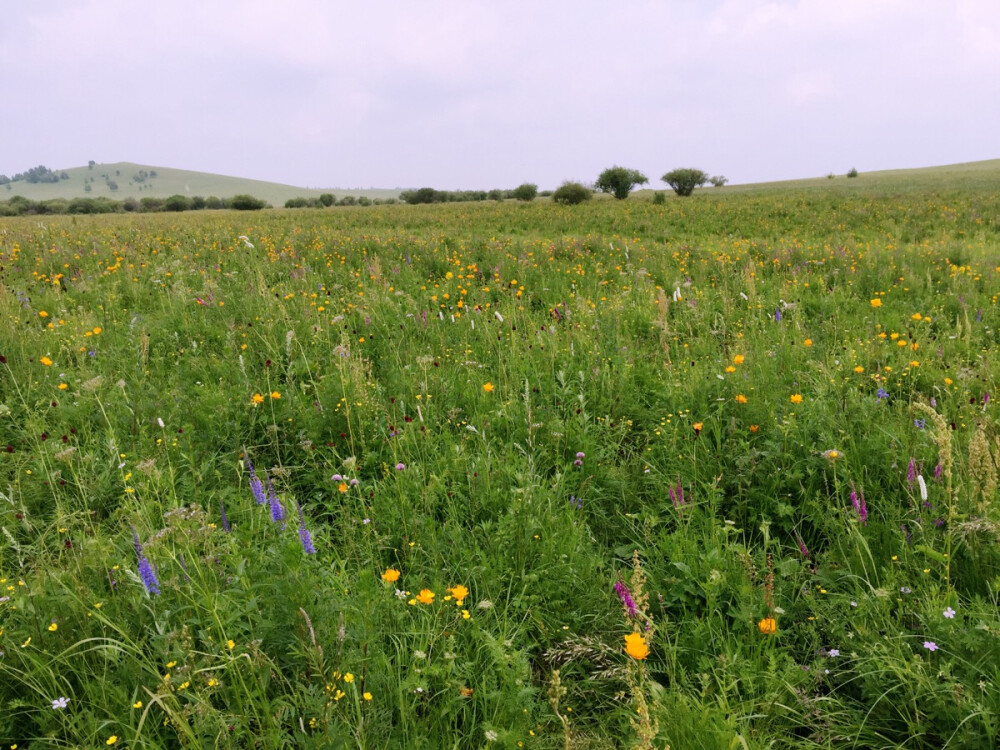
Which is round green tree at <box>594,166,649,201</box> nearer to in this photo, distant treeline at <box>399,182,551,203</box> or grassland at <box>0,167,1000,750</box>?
distant treeline at <box>399,182,551,203</box>

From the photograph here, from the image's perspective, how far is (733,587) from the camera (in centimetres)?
223

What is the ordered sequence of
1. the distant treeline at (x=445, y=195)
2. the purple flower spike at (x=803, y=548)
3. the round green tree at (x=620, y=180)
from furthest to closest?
the distant treeline at (x=445, y=195)
the round green tree at (x=620, y=180)
the purple flower spike at (x=803, y=548)

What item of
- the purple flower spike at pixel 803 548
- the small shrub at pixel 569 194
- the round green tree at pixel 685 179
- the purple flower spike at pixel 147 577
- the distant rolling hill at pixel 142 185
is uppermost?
the distant rolling hill at pixel 142 185

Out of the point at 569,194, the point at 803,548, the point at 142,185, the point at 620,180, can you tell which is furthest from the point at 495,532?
the point at 142,185

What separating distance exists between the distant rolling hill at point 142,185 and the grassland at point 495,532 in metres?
134

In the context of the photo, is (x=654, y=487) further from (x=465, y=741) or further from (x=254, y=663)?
(x=254, y=663)

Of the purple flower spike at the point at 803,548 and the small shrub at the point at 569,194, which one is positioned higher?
the small shrub at the point at 569,194

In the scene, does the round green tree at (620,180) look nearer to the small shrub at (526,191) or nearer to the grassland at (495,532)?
the small shrub at (526,191)

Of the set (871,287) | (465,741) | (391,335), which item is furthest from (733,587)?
(871,287)

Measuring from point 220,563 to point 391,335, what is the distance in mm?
3125

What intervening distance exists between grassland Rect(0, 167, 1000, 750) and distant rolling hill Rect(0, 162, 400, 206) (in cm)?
13398

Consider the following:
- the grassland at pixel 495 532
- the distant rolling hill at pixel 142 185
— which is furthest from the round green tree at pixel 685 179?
the distant rolling hill at pixel 142 185

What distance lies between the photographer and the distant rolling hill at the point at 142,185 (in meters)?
132

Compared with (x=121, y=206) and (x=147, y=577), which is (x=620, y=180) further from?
(x=121, y=206)
